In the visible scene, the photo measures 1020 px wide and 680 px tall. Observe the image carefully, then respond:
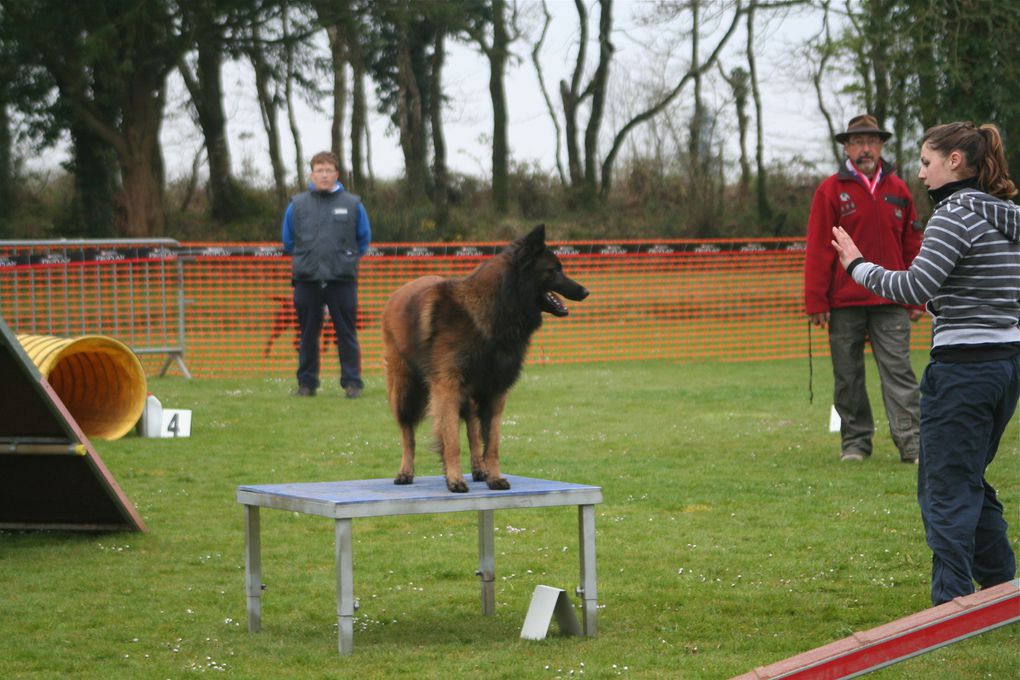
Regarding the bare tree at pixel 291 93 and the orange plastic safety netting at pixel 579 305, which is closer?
the orange plastic safety netting at pixel 579 305

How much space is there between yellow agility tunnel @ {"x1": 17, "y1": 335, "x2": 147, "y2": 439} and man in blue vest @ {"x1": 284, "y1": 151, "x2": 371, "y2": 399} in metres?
2.51

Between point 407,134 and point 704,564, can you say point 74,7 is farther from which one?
point 704,564

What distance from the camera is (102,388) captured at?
10477 millimetres

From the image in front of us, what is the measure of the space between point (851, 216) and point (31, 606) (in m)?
5.64

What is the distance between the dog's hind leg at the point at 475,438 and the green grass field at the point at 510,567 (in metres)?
0.59

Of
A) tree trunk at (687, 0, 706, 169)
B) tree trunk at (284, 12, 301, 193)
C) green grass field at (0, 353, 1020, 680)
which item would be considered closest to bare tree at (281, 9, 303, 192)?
tree trunk at (284, 12, 301, 193)

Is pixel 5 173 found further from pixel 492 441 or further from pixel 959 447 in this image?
pixel 959 447

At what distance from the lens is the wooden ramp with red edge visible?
137 inches

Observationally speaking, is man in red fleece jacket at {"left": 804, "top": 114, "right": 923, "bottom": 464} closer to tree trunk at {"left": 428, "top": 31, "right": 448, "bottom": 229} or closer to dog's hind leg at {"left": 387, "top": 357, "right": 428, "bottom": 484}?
dog's hind leg at {"left": 387, "top": 357, "right": 428, "bottom": 484}

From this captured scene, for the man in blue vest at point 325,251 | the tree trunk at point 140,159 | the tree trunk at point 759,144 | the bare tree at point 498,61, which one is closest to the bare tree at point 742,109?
the tree trunk at point 759,144

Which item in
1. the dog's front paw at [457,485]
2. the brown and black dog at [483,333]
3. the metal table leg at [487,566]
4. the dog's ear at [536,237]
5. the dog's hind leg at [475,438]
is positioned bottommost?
the metal table leg at [487,566]

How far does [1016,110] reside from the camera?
736 inches

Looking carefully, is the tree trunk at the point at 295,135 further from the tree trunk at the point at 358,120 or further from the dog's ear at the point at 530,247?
the dog's ear at the point at 530,247

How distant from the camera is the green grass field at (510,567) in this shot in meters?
4.41
